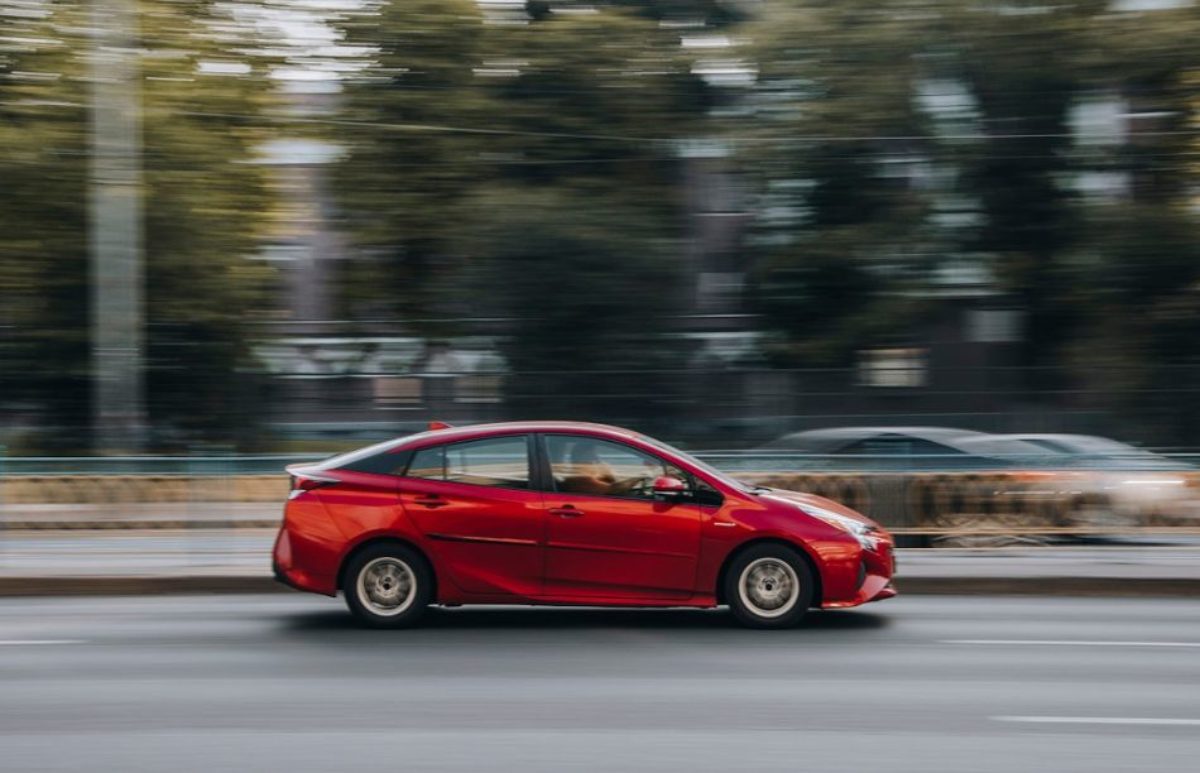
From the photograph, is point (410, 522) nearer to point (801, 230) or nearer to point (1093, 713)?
point (1093, 713)

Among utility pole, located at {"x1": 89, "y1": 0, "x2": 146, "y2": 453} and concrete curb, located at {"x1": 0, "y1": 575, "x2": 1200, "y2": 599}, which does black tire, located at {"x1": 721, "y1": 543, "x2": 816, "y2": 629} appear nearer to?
concrete curb, located at {"x1": 0, "y1": 575, "x2": 1200, "y2": 599}

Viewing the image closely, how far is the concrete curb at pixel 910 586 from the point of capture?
12328 mm

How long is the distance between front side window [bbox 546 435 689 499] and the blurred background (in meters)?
16.6

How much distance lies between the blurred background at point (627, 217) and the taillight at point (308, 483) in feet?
54.6

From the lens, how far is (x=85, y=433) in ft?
94.2

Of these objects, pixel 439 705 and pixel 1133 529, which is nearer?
pixel 439 705

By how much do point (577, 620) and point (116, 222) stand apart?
17042 millimetres

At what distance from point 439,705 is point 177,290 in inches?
892

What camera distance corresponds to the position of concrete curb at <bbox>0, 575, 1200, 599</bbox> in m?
12.3

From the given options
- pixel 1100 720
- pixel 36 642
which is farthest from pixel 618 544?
pixel 36 642

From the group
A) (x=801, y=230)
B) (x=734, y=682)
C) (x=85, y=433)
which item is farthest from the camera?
(x=801, y=230)

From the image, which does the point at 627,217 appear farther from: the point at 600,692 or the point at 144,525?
the point at 600,692

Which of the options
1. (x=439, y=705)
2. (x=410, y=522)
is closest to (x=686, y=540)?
(x=410, y=522)

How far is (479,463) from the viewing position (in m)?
10.2
